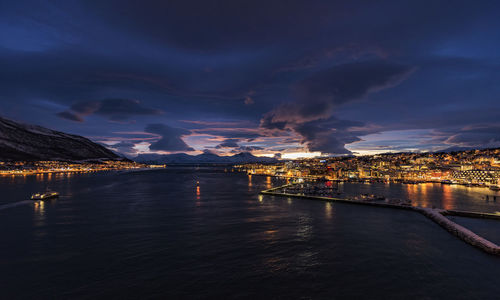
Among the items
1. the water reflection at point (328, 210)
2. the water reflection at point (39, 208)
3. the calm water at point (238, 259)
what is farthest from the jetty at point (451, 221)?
the water reflection at point (39, 208)

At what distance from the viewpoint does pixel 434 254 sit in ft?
100

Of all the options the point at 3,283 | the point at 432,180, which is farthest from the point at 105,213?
→ the point at 432,180

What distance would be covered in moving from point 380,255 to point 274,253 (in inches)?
518

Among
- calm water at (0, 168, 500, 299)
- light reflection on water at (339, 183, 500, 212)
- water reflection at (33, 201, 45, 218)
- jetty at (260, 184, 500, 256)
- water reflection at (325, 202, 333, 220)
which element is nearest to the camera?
calm water at (0, 168, 500, 299)

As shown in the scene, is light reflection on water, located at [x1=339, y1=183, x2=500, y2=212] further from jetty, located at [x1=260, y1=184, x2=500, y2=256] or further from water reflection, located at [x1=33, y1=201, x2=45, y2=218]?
water reflection, located at [x1=33, y1=201, x2=45, y2=218]

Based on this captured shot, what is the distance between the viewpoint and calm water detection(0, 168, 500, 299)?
22281 mm

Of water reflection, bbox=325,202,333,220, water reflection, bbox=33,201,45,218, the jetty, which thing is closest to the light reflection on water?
the jetty

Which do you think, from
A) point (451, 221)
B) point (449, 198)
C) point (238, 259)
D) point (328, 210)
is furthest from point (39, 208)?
point (449, 198)

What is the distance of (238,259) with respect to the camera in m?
28.5

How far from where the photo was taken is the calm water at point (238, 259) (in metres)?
22.3

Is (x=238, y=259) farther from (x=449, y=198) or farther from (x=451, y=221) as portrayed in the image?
(x=449, y=198)

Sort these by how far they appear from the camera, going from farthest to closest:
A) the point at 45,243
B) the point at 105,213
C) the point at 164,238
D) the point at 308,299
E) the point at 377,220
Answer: the point at 105,213
the point at 377,220
the point at 164,238
the point at 45,243
the point at 308,299

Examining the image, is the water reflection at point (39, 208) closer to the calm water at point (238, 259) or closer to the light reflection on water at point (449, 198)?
the calm water at point (238, 259)

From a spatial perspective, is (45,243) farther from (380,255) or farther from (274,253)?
(380,255)
